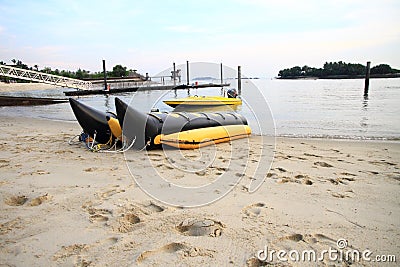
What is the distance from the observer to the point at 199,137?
5.08m

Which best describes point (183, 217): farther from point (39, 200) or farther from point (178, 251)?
point (39, 200)

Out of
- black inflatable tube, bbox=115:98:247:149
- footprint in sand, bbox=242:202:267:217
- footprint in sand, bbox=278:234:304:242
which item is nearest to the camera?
footprint in sand, bbox=278:234:304:242

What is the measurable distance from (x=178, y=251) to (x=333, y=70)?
272ft

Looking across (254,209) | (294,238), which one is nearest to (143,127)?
(254,209)

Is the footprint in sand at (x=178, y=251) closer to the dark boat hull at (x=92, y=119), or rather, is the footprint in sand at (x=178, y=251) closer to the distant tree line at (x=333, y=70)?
the dark boat hull at (x=92, y=119)

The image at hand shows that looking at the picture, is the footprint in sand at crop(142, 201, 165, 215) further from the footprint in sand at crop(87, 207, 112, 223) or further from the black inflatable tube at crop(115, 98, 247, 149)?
the black inflatable tube at crop(115, 98, 247, 149)

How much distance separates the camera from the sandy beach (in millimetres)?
1884

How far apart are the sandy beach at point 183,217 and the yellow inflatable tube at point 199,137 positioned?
0.96m

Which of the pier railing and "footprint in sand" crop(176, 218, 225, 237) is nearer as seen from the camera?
"footprint in sand" crop(176, 218, 225, 237)

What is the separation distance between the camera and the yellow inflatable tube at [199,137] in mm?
4863

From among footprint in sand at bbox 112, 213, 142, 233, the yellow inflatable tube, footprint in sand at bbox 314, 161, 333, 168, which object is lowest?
footprint in sand at bbox 314, 161, 333, 168

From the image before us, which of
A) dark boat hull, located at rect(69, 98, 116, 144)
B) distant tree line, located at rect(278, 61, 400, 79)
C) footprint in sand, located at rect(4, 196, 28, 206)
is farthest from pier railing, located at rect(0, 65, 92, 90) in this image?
distant tree line, located at rect(278, 61, 400, 79)

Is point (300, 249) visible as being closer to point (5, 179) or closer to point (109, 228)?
point (109, 228)

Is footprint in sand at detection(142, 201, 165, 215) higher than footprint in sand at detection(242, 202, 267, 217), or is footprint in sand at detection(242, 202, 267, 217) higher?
footprint in sand at detection(142, 201, 165, 215)
